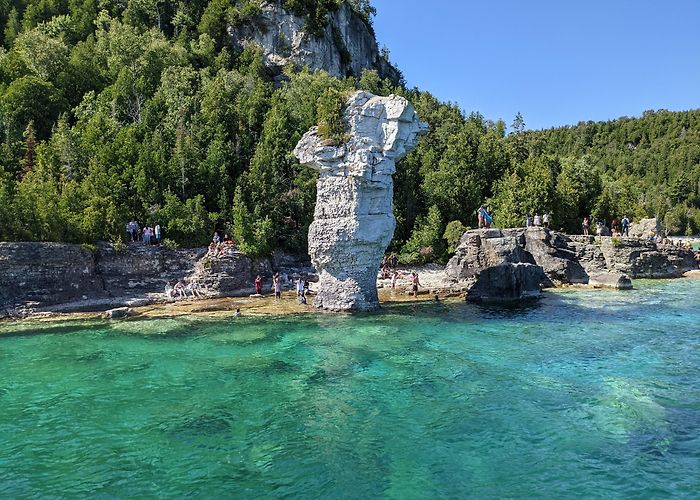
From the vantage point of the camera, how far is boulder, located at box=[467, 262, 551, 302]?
35.0 meters

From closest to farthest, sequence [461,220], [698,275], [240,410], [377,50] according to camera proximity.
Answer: [240,410] < [698,275] < [461,220] < [377,50]

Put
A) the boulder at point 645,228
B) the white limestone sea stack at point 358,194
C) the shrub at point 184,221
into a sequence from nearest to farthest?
1. the white limestone sea stack at point 358,194
2. the shrub at point 184,221
3. the boulder at point 645,228

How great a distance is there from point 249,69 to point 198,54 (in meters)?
7.79

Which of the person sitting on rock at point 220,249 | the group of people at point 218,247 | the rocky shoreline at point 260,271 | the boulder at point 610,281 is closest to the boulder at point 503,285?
the rocky shoreline at point 260,271

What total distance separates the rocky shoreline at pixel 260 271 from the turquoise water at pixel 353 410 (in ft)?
16.6

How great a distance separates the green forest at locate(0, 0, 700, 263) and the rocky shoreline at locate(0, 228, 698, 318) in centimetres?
221

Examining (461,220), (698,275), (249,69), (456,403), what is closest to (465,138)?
(461,220)

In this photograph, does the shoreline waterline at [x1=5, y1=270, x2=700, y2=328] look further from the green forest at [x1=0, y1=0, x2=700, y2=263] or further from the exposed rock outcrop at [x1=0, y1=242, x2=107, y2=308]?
the green forest at [x1=0, y1=0, x2=700, y2=263]

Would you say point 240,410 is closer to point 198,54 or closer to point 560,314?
point 560,314

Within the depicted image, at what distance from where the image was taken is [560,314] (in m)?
29.6

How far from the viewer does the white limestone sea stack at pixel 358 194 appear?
30156mm

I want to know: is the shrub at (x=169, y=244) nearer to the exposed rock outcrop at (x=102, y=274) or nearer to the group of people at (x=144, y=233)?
the exposed rock outcrop at (x=102, y=274)

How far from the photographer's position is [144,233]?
1527 inches

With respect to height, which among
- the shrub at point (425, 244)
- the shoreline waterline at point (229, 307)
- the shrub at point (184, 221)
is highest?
the shrub at point (184, 221)
